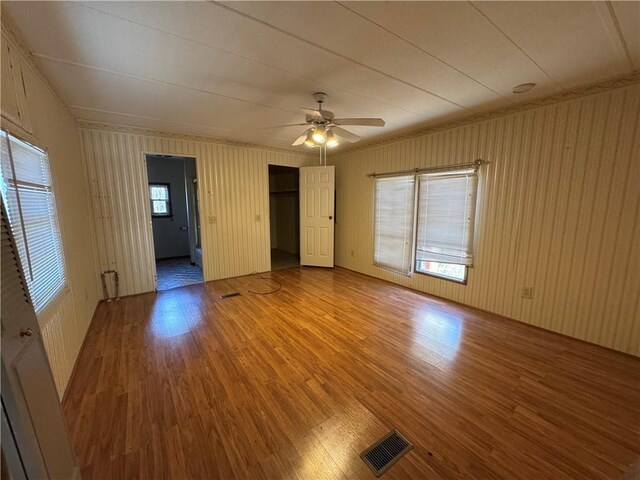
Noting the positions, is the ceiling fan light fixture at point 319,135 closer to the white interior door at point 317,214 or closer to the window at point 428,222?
the window at point 428,222

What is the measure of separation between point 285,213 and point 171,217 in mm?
2877

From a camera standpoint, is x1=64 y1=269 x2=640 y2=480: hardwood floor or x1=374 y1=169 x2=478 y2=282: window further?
x1=374 y1=169 x2=478 y2=282: window

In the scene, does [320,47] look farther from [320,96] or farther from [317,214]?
[317,214]

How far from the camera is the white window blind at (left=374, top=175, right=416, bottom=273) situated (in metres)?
4.08

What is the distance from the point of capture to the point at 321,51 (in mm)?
1841

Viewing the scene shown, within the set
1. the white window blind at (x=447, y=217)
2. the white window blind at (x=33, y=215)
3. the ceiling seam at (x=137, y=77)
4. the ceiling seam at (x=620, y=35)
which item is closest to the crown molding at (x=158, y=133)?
the ceiling seam at (x=137, y=77)

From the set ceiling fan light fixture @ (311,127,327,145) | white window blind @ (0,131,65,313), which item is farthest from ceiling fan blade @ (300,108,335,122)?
white window blind @ (0,131,65,313)

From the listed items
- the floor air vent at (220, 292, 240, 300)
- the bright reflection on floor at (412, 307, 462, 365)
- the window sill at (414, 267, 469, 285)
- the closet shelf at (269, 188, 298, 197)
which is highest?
the closet shelf at (269, 188, 298, 197)

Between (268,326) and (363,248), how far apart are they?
2.68 meters

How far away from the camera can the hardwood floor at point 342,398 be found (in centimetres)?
139

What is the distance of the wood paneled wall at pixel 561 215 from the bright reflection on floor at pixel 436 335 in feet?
2.12

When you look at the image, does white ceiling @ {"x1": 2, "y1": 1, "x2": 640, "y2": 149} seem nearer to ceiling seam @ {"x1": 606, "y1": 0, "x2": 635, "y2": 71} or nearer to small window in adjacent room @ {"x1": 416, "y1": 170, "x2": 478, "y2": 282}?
ceiling seam @ {"x1": 606, "y1": 0, "x2": 635, "y2": 71}

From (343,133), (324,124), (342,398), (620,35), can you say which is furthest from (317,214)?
(620,35)

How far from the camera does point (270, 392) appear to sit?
74.3 inches
